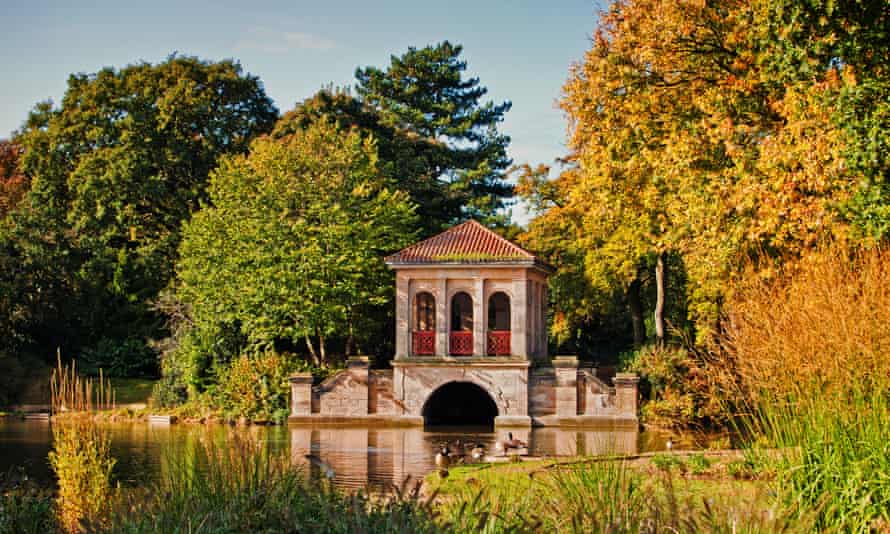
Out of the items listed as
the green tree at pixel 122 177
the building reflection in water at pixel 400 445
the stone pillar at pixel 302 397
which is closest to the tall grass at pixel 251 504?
the building reflection in water at pixel 400 445

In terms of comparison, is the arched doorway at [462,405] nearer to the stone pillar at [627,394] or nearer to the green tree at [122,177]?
the stone pillar at [627,394]

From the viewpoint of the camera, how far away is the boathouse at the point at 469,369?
29781mm

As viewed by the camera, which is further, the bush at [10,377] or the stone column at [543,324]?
the bush at [10,377]

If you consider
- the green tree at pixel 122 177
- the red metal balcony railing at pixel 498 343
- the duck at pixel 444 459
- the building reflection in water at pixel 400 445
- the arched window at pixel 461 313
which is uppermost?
the green tree at pixel 122 177

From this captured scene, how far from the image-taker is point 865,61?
16641 mm

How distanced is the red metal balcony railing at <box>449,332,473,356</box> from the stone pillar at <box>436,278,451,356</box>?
55 cm

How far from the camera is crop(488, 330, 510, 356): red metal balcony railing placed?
31297 mm

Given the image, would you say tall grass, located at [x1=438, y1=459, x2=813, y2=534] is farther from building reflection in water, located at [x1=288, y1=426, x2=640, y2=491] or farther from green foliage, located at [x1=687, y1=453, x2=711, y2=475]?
building reflection in water, located at [x1=288, y1=426, x2=640, y2=491]

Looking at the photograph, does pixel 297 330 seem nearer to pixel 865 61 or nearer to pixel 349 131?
pixel 349 131

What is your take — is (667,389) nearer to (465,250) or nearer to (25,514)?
(465,250)

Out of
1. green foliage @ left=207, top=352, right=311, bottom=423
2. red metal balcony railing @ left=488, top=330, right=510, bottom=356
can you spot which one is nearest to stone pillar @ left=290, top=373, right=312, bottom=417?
green foliage @ left=207, top=352, right=311, bottom=423

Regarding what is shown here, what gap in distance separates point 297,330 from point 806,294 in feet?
80.8

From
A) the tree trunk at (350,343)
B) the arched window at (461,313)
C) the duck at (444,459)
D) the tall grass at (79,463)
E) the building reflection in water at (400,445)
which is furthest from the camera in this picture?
the arched window at (461,313)

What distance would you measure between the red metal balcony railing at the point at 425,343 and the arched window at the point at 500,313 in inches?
324
